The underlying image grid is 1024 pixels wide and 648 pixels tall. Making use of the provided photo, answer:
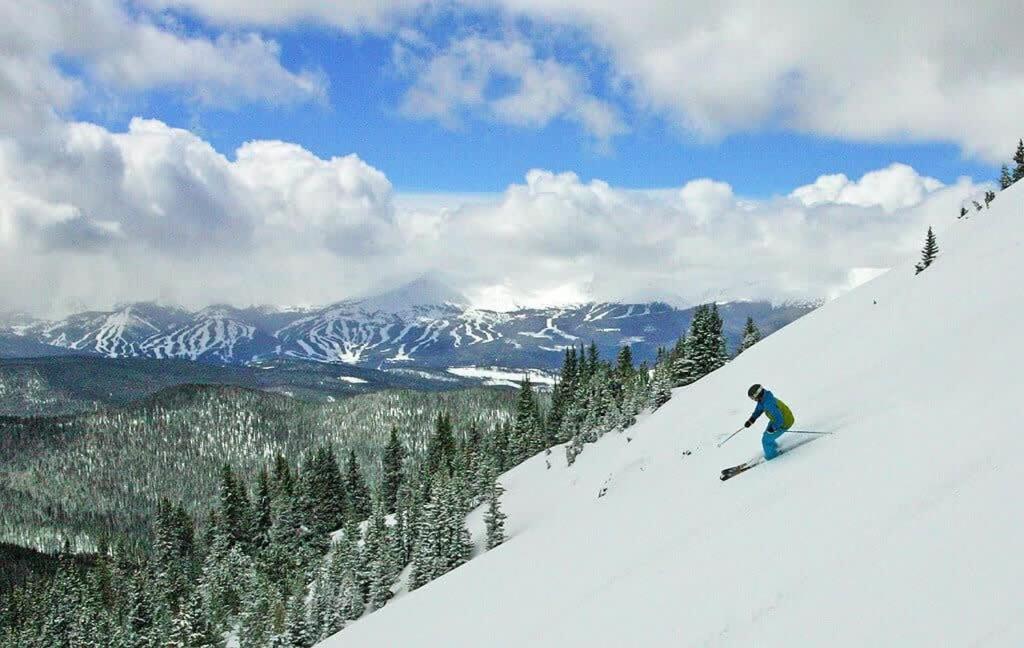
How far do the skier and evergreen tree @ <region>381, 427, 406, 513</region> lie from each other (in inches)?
3089

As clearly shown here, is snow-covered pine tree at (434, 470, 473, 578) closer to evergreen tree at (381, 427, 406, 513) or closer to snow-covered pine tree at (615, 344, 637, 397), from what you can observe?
snow-covered pine tree at (615, 344, 637, 397)

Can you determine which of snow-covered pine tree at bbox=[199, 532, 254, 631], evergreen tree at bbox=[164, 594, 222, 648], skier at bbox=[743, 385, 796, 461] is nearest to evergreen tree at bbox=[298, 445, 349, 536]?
snow-covered pine tree at bbox=[199, 532, 254, 631]

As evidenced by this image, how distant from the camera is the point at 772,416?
19.8 metres

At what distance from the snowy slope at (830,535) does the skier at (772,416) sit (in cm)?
63

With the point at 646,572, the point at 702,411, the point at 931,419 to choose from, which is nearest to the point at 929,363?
the point at 931,419

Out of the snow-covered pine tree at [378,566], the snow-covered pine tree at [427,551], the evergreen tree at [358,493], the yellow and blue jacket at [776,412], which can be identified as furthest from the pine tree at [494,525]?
the evergreen tree at [358,493]

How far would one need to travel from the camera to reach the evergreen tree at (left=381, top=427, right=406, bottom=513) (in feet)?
307

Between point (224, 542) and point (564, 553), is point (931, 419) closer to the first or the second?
point (564, 553)

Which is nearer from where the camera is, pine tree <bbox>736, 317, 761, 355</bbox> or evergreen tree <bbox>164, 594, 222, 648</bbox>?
evergreen tree <bbox>164, 594, 222, 648</bbox>

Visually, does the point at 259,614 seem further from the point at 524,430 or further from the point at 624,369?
the point at 624,369

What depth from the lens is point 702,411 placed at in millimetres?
42375

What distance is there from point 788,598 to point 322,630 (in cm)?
5067

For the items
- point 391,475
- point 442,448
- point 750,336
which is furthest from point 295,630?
point 750,336

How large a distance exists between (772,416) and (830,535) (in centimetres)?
788
